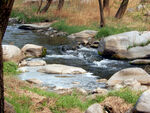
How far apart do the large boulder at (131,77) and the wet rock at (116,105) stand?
2901mm

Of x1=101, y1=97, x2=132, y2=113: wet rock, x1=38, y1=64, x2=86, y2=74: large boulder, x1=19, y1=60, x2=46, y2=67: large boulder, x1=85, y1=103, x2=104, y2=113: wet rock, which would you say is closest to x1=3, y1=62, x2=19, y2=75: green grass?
x1=38, y1=64, x2=86, y2=74: large boulder

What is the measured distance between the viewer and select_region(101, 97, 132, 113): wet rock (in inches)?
211

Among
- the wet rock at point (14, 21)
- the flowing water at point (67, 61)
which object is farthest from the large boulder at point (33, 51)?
the wet rock at point (14, 21)

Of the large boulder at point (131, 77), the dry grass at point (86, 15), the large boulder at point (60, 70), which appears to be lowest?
the large boulder at point (60, 70)

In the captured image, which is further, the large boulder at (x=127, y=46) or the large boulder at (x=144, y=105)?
the large boulder at (x=127, y=46)

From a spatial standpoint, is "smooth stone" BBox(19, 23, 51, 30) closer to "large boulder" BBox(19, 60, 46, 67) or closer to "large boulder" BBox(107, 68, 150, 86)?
"large boulder" BBox(19, 60, 46, 67)

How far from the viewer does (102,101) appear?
18.8 ft

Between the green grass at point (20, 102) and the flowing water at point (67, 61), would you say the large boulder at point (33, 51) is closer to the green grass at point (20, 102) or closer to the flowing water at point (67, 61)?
the flowing water at point (67, 61)

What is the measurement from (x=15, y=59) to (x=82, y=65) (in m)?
2.44

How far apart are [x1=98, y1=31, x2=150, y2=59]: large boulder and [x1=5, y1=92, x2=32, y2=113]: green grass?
752 centimetres

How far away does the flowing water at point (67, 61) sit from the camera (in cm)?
891

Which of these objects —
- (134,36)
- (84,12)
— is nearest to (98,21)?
(84,12)

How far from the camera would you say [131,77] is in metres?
8.82

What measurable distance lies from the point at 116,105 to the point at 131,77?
3455 mm
